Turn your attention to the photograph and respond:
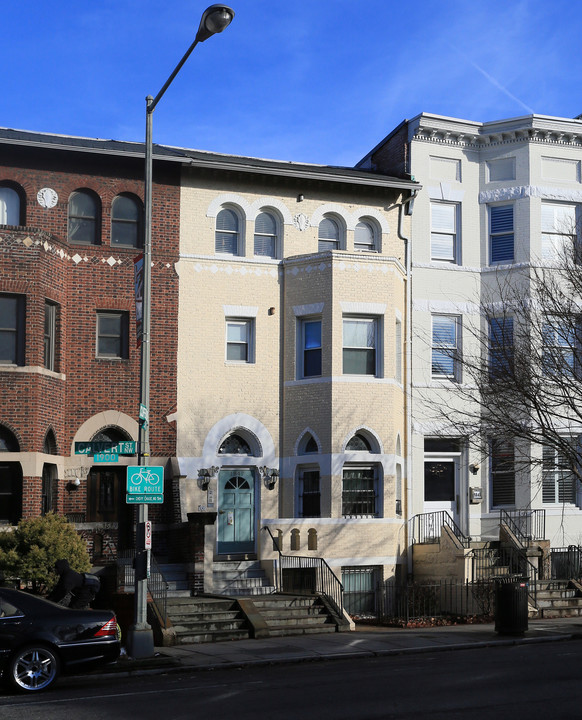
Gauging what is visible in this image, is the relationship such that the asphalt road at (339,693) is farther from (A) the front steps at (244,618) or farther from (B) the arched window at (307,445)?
(B) the arched window at (307,445)

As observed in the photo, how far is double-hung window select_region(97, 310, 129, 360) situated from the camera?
2452 cm

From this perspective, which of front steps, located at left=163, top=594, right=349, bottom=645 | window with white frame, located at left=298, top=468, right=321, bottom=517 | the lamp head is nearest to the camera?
the lamp head

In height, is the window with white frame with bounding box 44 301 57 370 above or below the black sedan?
above

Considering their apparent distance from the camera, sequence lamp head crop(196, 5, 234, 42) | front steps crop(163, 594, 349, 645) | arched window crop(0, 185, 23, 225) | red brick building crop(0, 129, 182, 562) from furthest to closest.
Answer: arched window crop(0, 185, 23, 225)
red brick building crop(0, 129, 182, 562)
front steps crop(163, 594, 349, 645)
lamp head crop(196, 5, 234, 42)

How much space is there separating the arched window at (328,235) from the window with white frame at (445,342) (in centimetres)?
330

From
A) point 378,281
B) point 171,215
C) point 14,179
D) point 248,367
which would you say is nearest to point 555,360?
point 378,281

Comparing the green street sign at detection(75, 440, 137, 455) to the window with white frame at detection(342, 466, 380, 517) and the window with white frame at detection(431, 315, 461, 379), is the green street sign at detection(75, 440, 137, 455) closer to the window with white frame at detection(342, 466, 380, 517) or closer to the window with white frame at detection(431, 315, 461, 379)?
the window with white frame at detection(342, 466, 380, 517)

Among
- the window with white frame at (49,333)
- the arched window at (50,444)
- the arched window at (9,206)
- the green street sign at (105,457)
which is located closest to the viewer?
the green street sign at (105,457)

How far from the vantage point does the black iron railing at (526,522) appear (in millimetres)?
26359

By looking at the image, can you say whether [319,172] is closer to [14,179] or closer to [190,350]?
[190,350]

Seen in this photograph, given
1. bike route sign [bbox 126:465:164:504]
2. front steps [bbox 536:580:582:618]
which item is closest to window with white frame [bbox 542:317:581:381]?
front steps [bbox 536:580:582:618]

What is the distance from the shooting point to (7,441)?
22422mm

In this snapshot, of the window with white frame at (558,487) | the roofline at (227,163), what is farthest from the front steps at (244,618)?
the roofline at (227,163)

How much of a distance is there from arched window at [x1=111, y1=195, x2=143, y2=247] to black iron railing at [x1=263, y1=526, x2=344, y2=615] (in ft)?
26.0
